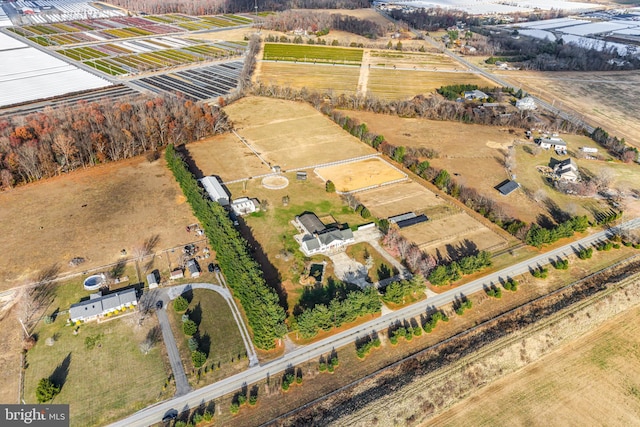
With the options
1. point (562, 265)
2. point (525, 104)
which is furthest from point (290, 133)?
point (525, 104)

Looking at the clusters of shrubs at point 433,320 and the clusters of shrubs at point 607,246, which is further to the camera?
the clusters of shrubs at point 607,246

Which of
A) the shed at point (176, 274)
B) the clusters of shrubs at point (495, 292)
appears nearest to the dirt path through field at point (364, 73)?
the clusters of shrubs at point (495, 292)

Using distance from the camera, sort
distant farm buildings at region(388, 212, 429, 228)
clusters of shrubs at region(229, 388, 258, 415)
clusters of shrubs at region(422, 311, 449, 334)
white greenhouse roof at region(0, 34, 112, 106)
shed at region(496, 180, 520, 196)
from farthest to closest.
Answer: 1. white greenhouse roof at region(0, 34, 112, 106)
2. shed at region(496, 180, 520, 196)
3. distant farm buildings at region(388, 212, 429, 228)
4. clusters of shrubs at region(422, 311, 449, 334)
5. clusters of shrubs at region(229, 388, 258, 415)

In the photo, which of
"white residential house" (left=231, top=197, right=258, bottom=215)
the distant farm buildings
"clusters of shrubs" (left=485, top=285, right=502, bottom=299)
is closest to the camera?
"clusters of shrubs" (left=485, top=285, right=502, bottom=299)

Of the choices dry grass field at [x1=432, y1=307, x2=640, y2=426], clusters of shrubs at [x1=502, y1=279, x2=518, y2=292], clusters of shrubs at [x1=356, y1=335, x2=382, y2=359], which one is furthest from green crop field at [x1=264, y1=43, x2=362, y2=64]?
dry grass field at [x1=432, y1=307, x2=640, y2=426]

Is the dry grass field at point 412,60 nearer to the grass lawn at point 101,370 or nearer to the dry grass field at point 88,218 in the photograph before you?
the dry grass field at point 88,218

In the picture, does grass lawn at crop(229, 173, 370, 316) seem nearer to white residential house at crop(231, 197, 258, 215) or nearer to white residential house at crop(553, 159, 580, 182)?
white residential house at crop(231, 197, 258, 215)

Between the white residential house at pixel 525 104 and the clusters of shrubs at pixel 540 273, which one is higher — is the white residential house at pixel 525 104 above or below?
above
